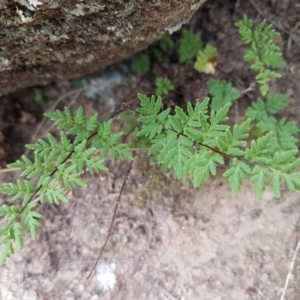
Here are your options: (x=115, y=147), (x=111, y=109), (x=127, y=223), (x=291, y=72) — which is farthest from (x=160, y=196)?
(x=291, y=72)

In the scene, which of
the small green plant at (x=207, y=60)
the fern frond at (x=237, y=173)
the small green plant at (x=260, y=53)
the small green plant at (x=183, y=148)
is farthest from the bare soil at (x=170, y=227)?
the fern frond at (x=237, y=173)

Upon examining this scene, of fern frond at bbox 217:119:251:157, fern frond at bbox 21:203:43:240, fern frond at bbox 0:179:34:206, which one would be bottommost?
fern frond at bbox 21:203:43:240

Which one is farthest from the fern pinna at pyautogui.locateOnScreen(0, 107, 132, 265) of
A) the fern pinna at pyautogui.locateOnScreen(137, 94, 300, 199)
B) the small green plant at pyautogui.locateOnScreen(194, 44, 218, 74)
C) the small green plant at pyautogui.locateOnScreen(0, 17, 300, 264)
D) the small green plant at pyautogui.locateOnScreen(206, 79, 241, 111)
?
the small green plant at pyautogui.locateOnScreen(194, 44, 218, 74)

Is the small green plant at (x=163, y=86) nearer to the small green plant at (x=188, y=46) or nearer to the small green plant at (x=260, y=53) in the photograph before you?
the small green plant at (x=188, y=46)

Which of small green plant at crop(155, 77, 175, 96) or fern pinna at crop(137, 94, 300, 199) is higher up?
small green plant at crop(155, 77, 175, 96)

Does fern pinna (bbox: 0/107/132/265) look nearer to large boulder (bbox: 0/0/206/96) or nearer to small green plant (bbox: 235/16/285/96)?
large boulder (bbox: 0/0/206/96)

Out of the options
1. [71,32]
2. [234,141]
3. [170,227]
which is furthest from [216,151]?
[71,32]

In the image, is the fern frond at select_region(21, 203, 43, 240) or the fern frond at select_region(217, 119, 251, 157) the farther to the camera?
the fern frond at select_region(21, 203, 43, 240)
